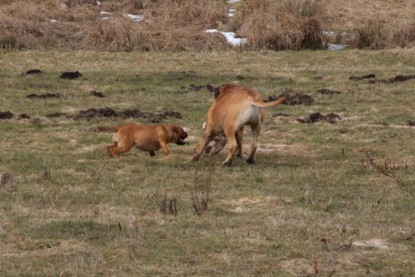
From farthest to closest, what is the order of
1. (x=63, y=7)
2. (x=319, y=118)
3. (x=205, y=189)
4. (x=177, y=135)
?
(x=63, y=7)
(x=319, y=118)
(x=177, y=135)
(x=205, y=189)

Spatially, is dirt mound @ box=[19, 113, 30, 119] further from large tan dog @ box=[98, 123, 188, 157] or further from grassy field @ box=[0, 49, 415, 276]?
large tan dog @ box=[98, 123, 188, 157]

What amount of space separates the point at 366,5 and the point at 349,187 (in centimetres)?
2432

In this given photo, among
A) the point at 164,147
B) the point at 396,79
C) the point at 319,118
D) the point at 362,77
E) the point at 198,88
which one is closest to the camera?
the point at 164,147

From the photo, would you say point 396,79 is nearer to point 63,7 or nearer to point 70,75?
point 70,75

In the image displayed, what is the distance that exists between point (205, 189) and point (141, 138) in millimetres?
2659

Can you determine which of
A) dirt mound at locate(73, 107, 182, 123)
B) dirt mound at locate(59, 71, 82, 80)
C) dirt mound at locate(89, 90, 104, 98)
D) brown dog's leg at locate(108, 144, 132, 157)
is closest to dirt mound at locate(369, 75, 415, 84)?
dirt mound at locate(73, 107, 182, 123)

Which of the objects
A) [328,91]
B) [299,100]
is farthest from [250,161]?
[328,91]

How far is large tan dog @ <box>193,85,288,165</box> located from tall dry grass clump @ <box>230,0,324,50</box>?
1469 cm

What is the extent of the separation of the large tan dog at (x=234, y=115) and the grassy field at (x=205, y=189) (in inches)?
14.6

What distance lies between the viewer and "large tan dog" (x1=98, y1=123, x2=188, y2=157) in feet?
43.4

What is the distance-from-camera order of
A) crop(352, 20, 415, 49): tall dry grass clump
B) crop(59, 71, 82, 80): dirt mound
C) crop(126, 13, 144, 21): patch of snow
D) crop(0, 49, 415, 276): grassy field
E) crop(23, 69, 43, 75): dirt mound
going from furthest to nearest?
crop(126, 13, 144, 21): patch of snow → crop(352, 20, 415, 49): tall dry grass clump → crop(23, 69, 43, 75): dirt mound → crop(59, 71, 82, 80): dirt mound → crop(0, 49, 415, 276): grassy field

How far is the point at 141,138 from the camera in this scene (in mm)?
13242

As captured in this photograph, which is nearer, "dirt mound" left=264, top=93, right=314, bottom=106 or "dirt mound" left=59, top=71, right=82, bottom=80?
"dirt mound" left=264, top=93, right=314, bottom=106

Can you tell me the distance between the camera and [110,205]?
33.4 feet
